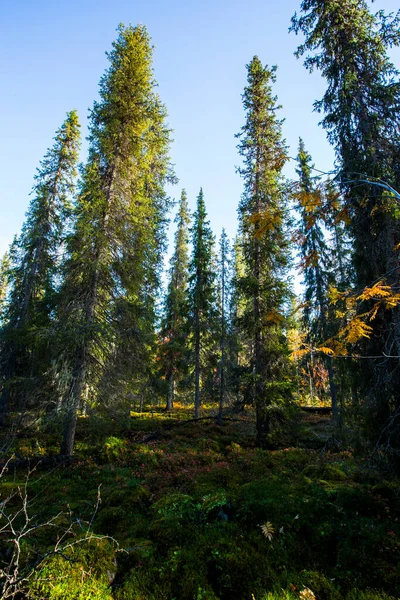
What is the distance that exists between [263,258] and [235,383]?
7.79 metres

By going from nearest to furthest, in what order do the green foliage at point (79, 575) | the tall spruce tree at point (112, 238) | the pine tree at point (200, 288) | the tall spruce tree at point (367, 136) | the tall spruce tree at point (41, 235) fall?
the green foliage at point (79, 575), the tall spruce tree at point (367, 136), the tall spruce tree at point (112, 238), the tall spruce tree at point (41, 235), the pine tree at point (200, 288)

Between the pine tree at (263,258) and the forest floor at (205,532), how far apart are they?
142 inches

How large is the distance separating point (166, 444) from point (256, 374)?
17.9ft

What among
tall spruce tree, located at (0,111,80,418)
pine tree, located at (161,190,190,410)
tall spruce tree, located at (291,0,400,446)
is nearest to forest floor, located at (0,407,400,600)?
tall spruce tree, located at (291,0,400,446)

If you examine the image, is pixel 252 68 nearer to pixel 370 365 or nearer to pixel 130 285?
pixel 130 285

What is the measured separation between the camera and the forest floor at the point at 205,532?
411cm

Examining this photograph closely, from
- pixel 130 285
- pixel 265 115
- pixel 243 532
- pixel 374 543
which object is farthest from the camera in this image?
pixel 265 115

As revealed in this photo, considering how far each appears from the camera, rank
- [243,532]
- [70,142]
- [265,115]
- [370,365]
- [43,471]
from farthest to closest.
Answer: [70,142] < [265,115] < [43,471] < [370,365] < [243,532]

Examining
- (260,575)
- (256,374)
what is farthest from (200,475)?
(256,374)

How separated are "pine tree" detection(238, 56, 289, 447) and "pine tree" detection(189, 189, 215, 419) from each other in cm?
725

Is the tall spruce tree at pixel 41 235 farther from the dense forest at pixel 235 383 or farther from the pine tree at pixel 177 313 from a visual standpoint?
the pine tree at pixel 177 313


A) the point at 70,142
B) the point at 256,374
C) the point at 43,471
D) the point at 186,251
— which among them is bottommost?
the point at 43,471

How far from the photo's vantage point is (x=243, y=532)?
5.49 m

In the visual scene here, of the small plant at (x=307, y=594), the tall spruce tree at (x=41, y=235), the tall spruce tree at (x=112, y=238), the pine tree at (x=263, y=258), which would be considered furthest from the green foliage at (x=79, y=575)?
the tall spruce tree at (x=41, y=235)
